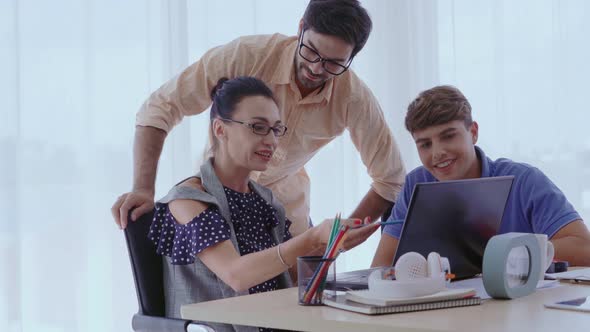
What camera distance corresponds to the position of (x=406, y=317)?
1.04 meters

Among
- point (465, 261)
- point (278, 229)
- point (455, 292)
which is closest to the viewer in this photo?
point (455, 292)

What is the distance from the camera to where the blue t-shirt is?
1829mm

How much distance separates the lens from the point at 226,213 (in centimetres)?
167

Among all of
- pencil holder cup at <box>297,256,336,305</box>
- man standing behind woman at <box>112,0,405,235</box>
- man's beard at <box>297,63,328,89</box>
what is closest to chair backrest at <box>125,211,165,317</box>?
man standing behind woman at <box>112,0,405,235</box>

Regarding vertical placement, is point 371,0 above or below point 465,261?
above

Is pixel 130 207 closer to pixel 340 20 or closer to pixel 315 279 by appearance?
pixel 315 279

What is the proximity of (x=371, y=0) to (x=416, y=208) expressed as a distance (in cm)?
264

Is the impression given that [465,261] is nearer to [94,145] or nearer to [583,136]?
[94,145]

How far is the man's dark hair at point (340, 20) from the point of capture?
1978mm

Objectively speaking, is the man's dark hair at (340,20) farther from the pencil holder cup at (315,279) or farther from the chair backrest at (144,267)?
the pencil holder cup at (315,279)

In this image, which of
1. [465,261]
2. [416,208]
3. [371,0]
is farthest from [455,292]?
[371,0]

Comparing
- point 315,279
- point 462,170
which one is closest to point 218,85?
point 462,170

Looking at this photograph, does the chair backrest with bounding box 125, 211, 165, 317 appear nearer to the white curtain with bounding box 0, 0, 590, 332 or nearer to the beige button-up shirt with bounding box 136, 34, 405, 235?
the beige button-up shirt with bounding box 136, 34, 405, 235

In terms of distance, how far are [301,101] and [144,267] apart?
0.74m
